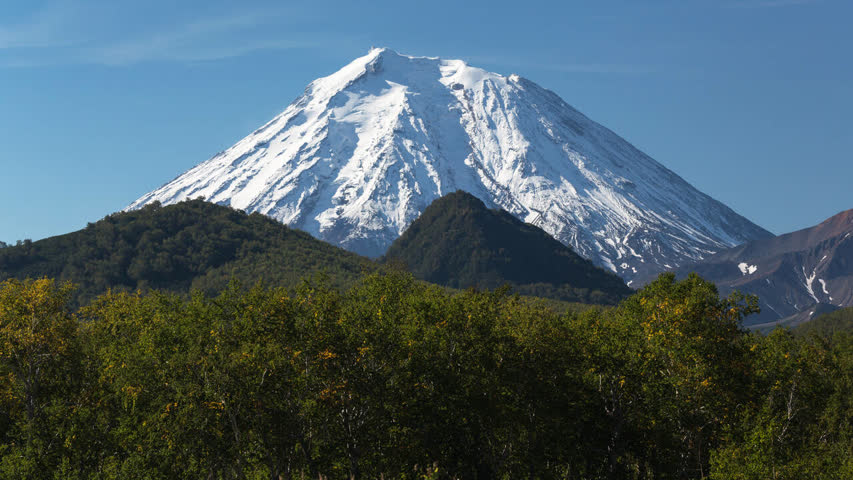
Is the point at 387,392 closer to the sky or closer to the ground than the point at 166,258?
closer to the ground

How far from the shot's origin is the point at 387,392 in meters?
39.9

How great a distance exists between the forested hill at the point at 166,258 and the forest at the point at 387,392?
11569cm

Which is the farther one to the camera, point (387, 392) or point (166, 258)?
point (166, 258)

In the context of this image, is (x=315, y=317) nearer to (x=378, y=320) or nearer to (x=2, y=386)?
(x=378, y=320)

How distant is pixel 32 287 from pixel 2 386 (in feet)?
17.1

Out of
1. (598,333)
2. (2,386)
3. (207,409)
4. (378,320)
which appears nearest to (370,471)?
(378,320)

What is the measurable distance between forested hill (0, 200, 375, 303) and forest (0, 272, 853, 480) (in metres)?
116

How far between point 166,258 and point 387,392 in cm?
15765

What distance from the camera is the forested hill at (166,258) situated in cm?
17025

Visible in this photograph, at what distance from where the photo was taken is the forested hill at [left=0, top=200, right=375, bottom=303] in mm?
170250

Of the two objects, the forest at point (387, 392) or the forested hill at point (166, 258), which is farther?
the forested hill at point (166, 258)

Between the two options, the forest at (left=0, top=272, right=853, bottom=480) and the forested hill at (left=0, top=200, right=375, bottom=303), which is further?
the forested hill at (left=0, top=200, right=375, bottom=303)

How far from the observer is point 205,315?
41.5 meters

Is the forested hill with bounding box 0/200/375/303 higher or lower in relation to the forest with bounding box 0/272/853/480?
higher
